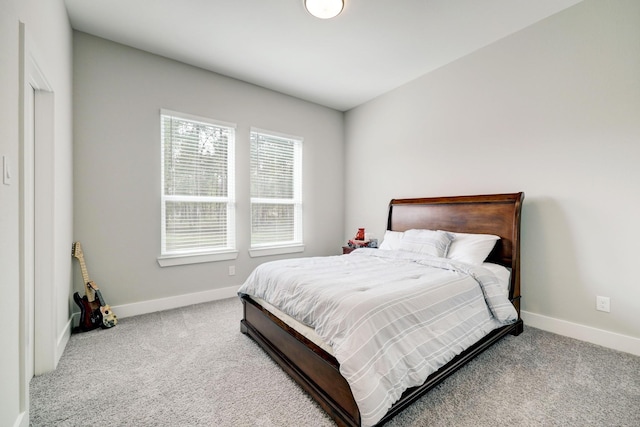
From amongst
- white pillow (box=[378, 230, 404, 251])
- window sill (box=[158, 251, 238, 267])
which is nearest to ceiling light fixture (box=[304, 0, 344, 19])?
white pillow (box=[378, 230, 404, 251])

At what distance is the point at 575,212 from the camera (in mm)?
2426

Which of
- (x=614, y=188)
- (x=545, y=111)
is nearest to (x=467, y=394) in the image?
(x=614, y=188)

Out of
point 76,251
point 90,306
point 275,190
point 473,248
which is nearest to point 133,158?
point 76,251

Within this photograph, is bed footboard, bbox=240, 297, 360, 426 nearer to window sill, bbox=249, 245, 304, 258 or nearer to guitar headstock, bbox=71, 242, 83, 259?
window sill, bbox=249, 245, 304, 258

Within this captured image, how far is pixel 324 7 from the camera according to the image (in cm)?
230

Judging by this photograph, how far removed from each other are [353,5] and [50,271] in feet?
10.4

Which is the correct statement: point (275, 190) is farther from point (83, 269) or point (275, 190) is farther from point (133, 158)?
point (83, 269)

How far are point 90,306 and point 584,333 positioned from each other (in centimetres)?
453

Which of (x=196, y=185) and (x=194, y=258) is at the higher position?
(x=196, y=185)

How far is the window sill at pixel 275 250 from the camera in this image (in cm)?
383

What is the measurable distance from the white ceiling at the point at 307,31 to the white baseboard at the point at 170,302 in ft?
9.19

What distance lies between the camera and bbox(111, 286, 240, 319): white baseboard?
9.53 feet

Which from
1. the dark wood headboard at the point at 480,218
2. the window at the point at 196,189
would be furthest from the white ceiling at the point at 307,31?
the dark wood headboard at the point at 480,218

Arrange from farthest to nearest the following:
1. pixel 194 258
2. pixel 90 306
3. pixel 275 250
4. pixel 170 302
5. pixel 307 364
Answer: pixel 275 250, pixel 194 258, pixel 170 302, pixel 90 306, pixel 307 364
